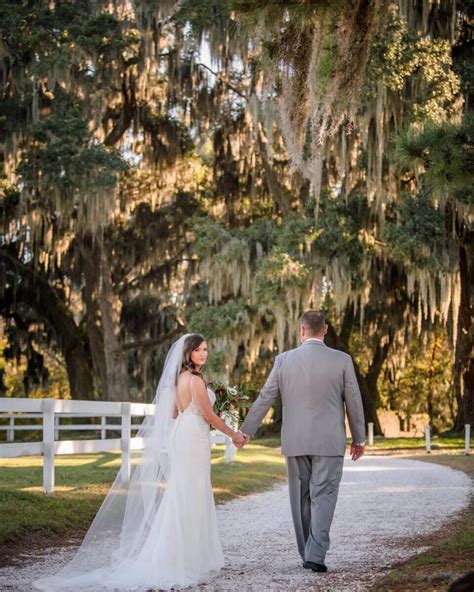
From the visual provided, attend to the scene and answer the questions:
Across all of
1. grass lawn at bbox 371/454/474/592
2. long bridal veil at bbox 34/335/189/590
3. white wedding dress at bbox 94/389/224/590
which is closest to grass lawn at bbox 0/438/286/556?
long bridal veil at bbox 34/335/189/590

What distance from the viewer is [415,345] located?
35625 millimetres

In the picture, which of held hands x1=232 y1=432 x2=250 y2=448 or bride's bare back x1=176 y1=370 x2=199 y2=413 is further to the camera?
bride's bare back x1=176 y1=370 x2=199 y2=413

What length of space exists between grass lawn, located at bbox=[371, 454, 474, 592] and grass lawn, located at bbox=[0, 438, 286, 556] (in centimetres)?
276

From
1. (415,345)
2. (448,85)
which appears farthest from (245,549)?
(415,345)

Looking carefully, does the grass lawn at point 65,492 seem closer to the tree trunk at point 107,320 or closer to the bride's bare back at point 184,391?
the bride's bare back at point 184,391

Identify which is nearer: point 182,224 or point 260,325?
point 260,325

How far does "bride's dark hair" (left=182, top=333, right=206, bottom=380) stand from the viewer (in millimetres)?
6375

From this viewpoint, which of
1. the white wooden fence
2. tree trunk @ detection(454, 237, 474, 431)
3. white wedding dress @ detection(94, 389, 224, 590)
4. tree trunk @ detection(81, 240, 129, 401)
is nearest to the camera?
white wedding dress @ detection(94, 389, 224, 590)

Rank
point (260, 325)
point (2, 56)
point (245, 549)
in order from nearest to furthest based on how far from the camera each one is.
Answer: point (245, 549)
point (2, 56)
point (260, 325)

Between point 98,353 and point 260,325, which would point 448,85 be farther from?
point 98,353

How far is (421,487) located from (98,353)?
17049 mm

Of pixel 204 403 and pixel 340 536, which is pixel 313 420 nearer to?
pixel 204 403

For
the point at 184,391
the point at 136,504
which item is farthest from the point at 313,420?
the point at 136,504

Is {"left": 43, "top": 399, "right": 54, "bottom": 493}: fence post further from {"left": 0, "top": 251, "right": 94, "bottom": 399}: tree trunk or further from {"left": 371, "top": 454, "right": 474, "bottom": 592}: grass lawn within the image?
{"left": 0, "top": 251, "right": 94, "bottom": 399}: tree trunk
